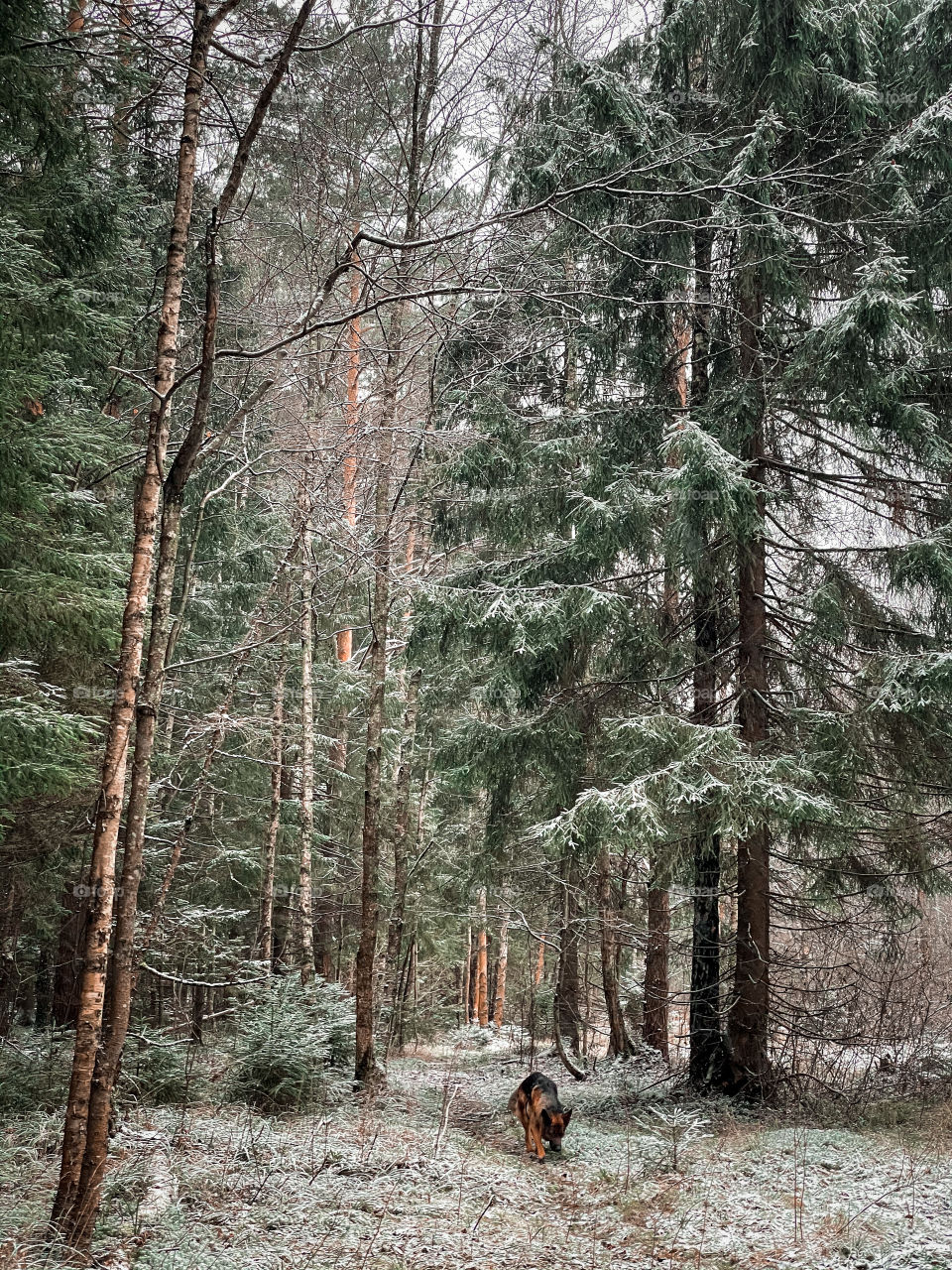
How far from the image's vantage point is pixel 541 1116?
7262mm

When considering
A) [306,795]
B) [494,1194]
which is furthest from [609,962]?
[494,1194]

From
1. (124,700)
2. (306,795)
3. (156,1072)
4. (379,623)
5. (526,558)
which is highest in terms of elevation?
(526,558)

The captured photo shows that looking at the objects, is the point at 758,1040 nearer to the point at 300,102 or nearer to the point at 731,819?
the point at 731,819

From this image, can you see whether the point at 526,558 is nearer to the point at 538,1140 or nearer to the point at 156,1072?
the point at 538,1140

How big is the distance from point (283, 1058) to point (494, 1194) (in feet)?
9.40

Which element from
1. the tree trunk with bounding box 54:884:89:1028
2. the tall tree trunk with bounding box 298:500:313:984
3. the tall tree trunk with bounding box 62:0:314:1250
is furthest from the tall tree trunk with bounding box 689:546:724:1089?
the tree trunk with bounding box 54:884:89:1028

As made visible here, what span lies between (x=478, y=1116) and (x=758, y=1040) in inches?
126

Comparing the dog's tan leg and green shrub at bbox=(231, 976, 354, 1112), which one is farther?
green shrub at bbox=(231, 976, 354, 1112)

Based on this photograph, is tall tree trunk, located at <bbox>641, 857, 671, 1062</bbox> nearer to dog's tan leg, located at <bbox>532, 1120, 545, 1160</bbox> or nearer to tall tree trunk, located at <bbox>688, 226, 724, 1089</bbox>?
tall tree trunk, located at <bbox>688, 226, 724, 1089</bbox>

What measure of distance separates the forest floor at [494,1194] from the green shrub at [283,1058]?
0.35 m

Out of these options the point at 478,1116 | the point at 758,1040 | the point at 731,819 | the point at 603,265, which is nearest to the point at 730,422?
the point at 603,265

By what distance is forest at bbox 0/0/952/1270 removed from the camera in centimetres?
508

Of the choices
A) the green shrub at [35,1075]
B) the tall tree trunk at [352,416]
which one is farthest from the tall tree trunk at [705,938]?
the green shrub at [35,1075]

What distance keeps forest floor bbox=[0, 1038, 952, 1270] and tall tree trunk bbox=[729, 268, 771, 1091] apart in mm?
759
